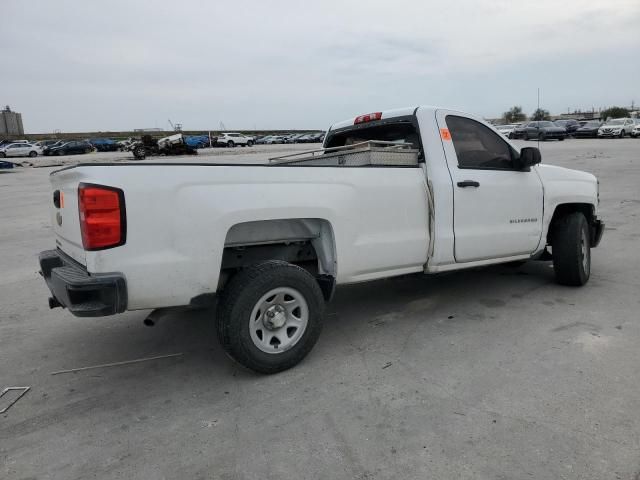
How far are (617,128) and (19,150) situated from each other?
5132 centimetres

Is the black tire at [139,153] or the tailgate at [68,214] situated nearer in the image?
the tailgate at [68,214]

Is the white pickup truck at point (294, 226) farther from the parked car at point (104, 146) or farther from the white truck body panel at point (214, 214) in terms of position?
the parked car at point (104, 146)

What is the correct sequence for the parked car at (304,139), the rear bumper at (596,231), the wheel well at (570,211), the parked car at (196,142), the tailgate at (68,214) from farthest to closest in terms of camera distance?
the parked car at (304,139), the parked car at (196,142), the rear bumper at (596,231), the wheel well at (570,211), the tailgate at (68,214)

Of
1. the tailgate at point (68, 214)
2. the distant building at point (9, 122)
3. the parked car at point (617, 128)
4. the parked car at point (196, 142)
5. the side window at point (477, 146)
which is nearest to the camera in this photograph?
the tailgate at point (68, 214)

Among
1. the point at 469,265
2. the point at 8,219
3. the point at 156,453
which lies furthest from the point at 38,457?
the point at 8,219

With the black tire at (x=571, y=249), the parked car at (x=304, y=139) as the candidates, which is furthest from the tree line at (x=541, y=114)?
the black tire at (x=571, y=249)

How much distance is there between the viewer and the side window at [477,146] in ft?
14.5

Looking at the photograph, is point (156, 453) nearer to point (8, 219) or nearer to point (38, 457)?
point (38, 457)

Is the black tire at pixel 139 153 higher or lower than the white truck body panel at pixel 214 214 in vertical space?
higher

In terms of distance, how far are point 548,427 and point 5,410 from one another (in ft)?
10.5

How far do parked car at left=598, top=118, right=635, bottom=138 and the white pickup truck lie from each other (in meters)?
40.1

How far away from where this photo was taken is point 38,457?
262cm

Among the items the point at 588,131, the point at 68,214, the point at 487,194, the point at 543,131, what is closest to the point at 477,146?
the point at 487,194

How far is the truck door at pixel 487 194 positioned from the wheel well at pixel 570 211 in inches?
17.3
